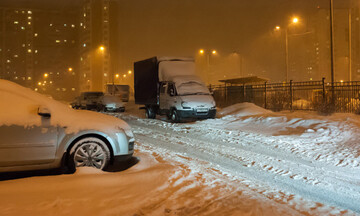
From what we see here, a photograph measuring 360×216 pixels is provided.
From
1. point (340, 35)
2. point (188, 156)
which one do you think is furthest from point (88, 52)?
point (188, 156)

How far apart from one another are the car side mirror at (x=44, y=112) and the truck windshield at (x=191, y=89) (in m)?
11.0

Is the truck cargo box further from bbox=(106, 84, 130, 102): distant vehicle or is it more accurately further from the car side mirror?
bbox=(106, 84, 130, 102): distant vehicle

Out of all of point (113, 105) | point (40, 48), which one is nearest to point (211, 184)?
point (113, 105)

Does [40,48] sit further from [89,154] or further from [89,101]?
[89,154]

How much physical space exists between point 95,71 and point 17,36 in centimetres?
4827

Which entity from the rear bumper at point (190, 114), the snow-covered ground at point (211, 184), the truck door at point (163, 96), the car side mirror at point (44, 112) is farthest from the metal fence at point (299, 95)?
the car side mirror at point (44, 112)

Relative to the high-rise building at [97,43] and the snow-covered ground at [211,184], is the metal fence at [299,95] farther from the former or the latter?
the high-rise building at [97,43]

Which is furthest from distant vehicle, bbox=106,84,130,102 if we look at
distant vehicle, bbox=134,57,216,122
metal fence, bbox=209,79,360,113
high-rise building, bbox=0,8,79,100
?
high-rise building, bbox=0,8,79,100

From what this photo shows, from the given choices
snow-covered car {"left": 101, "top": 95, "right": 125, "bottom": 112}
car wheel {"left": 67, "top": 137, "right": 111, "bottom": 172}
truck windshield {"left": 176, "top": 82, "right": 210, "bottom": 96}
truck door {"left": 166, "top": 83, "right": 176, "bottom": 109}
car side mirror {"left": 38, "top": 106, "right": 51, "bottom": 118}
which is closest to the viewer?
car side mirror {"left": 38, "top": 106, "right": 51, "bottom": 118}

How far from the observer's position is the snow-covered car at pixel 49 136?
523cm

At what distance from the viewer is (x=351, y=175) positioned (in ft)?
20.5

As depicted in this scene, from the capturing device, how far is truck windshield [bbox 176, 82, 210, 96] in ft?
53.6

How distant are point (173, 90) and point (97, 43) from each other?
11391cm

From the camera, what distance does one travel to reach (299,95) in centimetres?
2067
